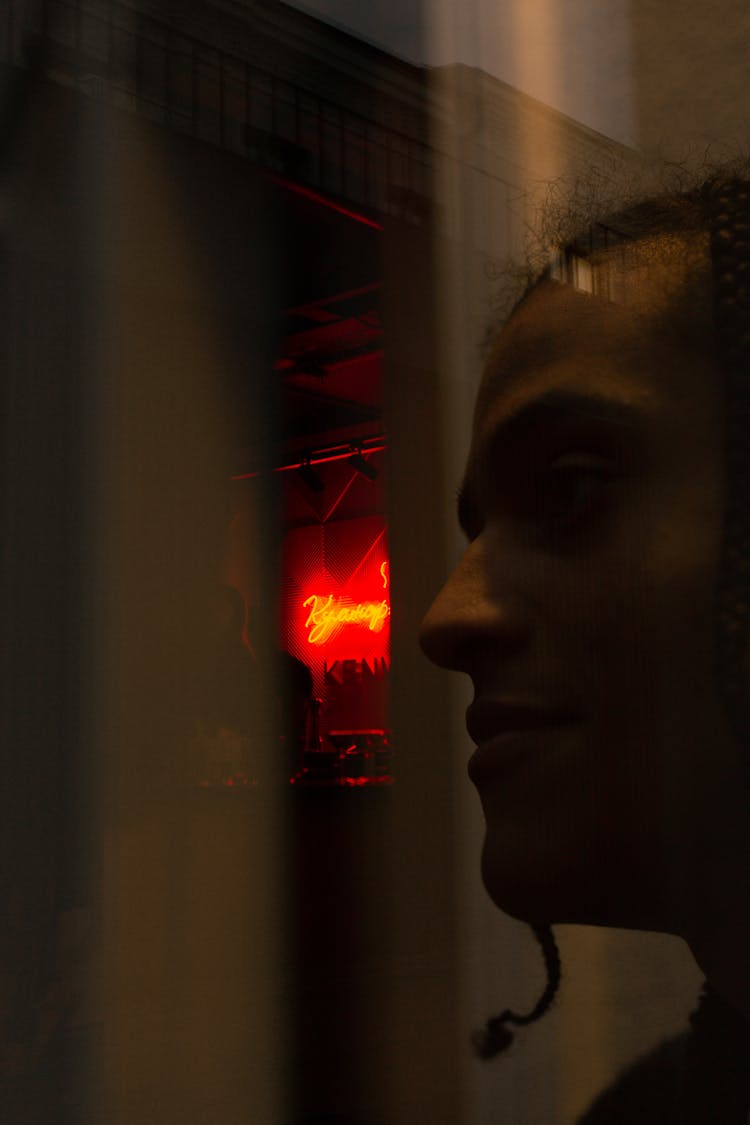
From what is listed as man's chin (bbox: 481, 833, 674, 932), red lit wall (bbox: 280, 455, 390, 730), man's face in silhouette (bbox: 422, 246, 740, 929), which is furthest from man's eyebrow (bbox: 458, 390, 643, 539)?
man's chin (bbox: 481, 833, 674, 932)

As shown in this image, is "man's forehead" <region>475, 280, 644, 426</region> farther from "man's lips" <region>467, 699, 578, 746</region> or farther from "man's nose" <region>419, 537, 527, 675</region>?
"man's lips" <region>467, 699, 578, 746</region>

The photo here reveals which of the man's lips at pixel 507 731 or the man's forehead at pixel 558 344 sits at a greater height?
the man's forehead at pixel 558 344

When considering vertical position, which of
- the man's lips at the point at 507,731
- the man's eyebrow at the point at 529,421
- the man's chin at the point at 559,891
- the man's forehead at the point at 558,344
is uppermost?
the man's forehead at the point at 558,344

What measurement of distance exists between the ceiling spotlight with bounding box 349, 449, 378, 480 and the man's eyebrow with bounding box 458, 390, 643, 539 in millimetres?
135

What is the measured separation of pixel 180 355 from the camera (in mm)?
1463

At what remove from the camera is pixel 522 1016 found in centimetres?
112

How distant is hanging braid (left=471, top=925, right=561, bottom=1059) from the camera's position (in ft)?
3.51

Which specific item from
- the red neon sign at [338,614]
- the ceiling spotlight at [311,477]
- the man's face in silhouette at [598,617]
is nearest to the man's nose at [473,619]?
the man's face in silhouette at [598,617]

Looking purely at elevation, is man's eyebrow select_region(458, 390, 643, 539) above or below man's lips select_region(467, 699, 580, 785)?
above

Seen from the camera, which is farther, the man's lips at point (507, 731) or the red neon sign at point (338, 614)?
the red neon sign at point (338, 614)

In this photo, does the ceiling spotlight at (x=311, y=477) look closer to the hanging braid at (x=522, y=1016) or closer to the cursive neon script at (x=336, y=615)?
the cursive neon script at (x=336, y=615)

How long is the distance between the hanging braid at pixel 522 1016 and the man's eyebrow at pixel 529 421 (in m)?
→ 0.40

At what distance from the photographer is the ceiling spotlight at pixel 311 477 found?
1325 millimetres

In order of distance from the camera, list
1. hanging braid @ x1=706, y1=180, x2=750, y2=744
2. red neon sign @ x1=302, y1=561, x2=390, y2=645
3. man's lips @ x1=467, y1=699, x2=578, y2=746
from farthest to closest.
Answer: red neon sign @ x1=302, y1=561, x2=390, y2=645 < man's lips @ x1=467, y1=699, x2=578, y2=746 < hanging braid @ x1=706, y1=180, x2=750, y2=744
